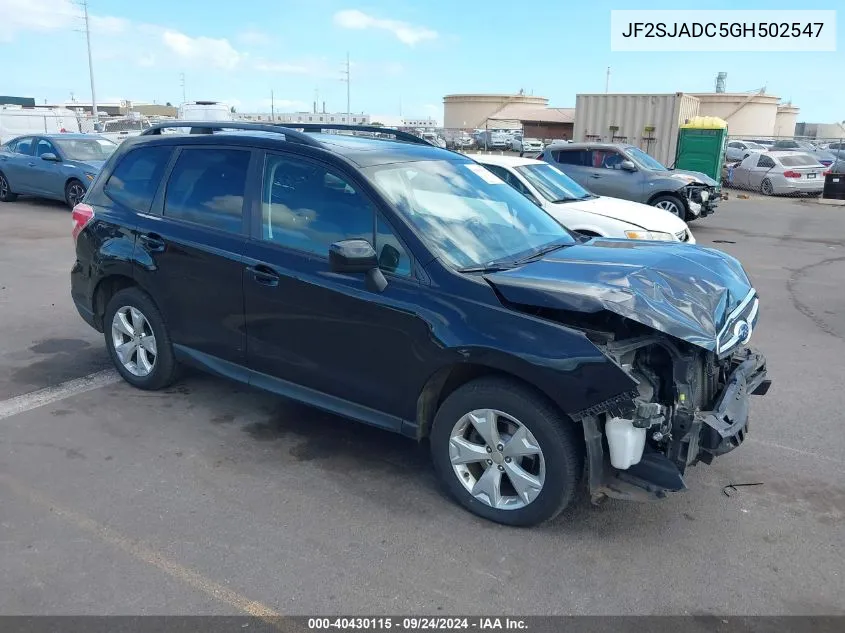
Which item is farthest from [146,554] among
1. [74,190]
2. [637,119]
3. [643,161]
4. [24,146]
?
[637,119]

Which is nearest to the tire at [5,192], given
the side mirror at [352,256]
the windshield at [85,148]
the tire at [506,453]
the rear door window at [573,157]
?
the windshield at [85,148]

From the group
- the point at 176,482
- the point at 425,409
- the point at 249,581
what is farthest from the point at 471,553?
the point at 176,482

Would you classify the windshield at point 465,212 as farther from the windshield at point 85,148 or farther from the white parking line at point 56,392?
the windshield at point 85,148

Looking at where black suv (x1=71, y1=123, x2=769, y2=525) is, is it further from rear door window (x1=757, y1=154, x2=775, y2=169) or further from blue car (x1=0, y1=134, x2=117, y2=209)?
rear door window (x1=757, y1=154, x2=775, y2=169)

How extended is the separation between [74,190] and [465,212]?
1310 cm

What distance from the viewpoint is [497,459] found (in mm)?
3420

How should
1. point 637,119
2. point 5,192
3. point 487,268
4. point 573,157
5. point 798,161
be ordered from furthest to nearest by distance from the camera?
point 798,161
point 637,119
point 5,192
point 573,157
point 487,268

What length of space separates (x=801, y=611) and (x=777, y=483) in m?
1.17

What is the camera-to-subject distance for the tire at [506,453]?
3217 mm

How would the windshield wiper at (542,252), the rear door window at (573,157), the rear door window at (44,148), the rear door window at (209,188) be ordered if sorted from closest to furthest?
the windshield wiper at (542,252) < the rear door window at (209,188) < the rear door window at (573,157) < the rear door window at (44,148)

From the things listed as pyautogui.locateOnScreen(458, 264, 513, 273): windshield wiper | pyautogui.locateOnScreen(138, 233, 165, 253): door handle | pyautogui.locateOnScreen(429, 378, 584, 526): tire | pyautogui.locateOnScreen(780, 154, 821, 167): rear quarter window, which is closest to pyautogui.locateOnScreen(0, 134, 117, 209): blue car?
pyautogui.locateOnScreen(138, 233, 165, 253): door handle

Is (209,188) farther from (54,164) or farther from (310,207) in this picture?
Result: (54,164)

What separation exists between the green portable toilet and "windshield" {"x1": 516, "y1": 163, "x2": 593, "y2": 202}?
1143 cm

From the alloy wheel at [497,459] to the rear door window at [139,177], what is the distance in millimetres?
2853
